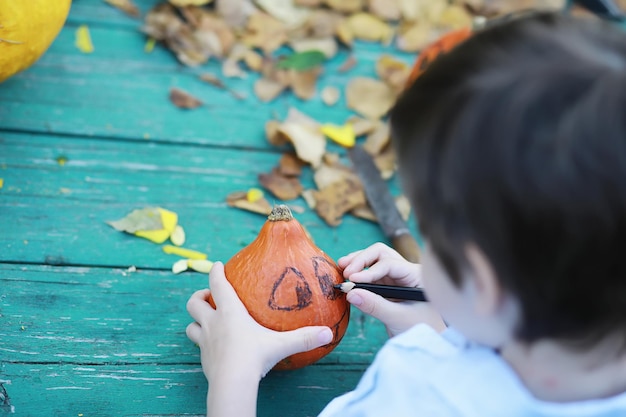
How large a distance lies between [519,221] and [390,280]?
0.58m

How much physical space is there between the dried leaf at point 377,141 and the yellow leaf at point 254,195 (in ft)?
1.05

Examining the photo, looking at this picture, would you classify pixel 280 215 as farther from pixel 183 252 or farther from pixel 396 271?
pixel 183 252

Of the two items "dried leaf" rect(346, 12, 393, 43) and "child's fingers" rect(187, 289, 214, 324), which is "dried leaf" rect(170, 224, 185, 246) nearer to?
"child's fingers" rect(187, 289, 214, 324)

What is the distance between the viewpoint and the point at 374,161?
5.34 ft

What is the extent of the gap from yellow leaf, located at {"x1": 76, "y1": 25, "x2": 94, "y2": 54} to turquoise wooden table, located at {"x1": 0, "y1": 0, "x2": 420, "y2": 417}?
0.06 ft

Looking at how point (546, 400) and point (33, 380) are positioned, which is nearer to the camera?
point (546, 400)

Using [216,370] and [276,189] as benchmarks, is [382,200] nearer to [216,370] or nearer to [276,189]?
[276,189]

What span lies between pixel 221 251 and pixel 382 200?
39cm

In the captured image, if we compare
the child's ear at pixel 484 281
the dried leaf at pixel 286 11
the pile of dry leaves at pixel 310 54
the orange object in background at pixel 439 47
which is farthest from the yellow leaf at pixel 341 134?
the child's ear at pixel 484 281

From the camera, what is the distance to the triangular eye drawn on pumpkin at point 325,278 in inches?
42.6

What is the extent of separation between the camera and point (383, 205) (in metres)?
1.49

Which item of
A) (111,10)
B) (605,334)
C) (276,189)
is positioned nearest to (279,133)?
(276,189)

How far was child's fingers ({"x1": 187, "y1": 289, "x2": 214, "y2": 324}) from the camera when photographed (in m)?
1.08

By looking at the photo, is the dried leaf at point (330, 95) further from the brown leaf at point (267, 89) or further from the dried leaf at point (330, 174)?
the dried leaf at point (330, 174)
